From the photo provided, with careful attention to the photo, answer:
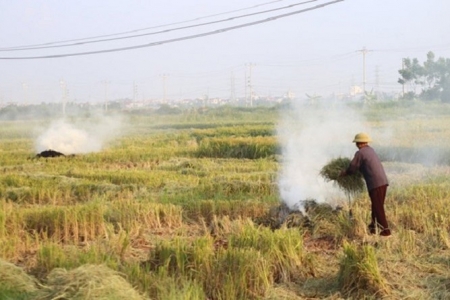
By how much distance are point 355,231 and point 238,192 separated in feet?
12.5

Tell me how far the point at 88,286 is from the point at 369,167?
4.36 metres

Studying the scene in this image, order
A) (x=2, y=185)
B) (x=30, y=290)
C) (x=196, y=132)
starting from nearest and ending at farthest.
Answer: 1. (x=30, y=290)
2. (x=2, y=185)
3. (x=196, y=132)

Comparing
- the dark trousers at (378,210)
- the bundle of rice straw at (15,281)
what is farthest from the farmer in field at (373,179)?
the bundle of rice straw at (15,281)

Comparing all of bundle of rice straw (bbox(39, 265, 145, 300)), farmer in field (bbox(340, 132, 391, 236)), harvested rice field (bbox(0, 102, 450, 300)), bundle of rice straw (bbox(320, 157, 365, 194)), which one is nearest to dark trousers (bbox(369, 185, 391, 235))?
farmer in field (bbox(340, 132, 391, 236))

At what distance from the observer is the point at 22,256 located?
673cm

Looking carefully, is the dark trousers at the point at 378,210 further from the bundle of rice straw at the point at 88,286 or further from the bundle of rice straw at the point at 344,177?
the bundle of rice straw at the point at 88,286

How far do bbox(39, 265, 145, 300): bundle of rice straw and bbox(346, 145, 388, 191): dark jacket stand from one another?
12.5ft

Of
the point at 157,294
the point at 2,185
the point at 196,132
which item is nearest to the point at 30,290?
the point at 157,294

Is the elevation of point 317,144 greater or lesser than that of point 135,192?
greater

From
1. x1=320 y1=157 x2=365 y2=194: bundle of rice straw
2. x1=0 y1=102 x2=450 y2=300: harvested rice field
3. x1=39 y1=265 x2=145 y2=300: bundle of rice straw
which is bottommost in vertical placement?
x1=0 y1=102 x2=450 y2=300: harvested rice field

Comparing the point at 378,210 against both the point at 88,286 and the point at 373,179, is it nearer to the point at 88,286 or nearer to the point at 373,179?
the point at 373,179

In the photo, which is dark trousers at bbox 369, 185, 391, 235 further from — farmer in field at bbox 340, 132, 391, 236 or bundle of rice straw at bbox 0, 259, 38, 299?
bundle of rice straw at bbox 0, 259, 38, 299

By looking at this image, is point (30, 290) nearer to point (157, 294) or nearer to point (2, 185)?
point (157, 294)

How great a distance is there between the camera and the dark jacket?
7.34m
